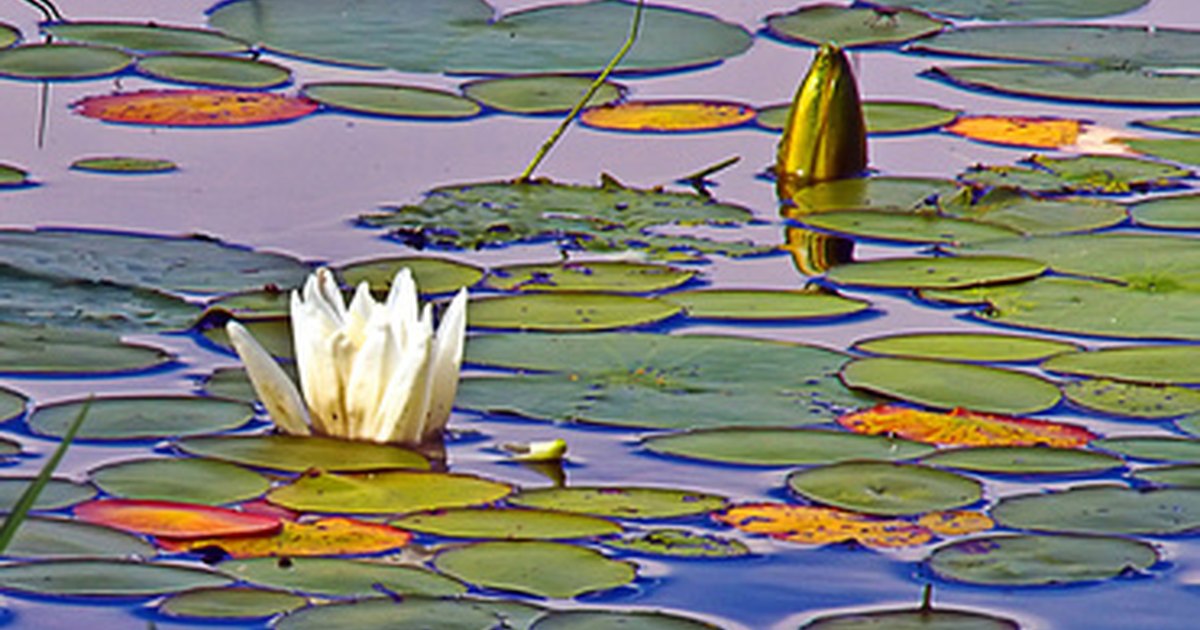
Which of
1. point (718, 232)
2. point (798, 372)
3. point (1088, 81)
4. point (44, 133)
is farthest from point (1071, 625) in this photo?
point (1088, 81)

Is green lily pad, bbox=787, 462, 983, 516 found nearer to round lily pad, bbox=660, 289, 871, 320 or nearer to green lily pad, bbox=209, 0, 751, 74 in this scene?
round lily pad, bbox=660, 289, 871, 320

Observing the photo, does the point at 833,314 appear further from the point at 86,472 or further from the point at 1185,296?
the point at 86,472

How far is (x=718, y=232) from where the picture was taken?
516cm

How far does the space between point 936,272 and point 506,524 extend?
1.76 m

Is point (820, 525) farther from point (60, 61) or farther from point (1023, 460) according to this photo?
point (60, 61)

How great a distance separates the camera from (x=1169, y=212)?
530cm

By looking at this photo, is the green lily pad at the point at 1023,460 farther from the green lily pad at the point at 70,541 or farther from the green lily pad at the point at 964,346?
the green lily pad at the point at 70,541

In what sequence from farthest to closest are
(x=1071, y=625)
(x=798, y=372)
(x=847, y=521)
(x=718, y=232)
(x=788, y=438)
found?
Answer: (x=718, y=232)
(x=798, y=372)
(x=788, y=438)
(x=847, y=521)
(x=1071, y=625)

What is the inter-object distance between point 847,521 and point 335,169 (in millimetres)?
2441

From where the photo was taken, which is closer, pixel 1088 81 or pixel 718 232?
pixel 718 232

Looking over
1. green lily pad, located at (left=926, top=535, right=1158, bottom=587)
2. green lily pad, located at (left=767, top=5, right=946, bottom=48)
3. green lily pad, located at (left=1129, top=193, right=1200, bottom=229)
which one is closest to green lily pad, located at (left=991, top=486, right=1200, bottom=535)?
green lily pad, located at (left=926, top=535, right=1158, bottom=587)

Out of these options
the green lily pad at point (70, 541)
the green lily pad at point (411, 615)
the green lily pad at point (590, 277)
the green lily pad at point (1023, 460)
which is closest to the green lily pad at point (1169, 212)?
the green lily pad at point (590, 277)

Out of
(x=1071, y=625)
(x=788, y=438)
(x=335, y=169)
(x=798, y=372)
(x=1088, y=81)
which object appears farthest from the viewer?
(x=1088, y=81)

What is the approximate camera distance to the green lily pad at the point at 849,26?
7242mm
